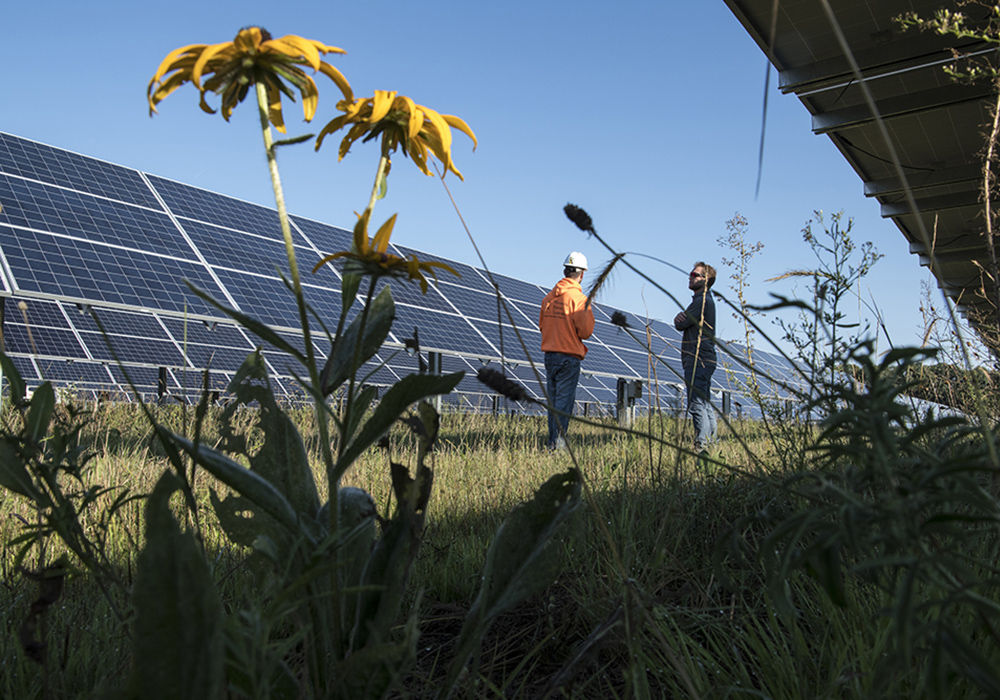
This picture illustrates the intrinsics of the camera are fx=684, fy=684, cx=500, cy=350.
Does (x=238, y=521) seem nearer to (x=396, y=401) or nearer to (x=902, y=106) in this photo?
(x=396, y=401)

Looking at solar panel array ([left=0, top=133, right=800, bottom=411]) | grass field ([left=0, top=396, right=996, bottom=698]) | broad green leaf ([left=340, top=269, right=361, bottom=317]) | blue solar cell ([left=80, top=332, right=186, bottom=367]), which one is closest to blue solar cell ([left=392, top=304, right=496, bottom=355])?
solar panel array ([left=0, top=133, right=800, bottom=411])

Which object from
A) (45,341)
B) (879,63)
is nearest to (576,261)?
(879,63)

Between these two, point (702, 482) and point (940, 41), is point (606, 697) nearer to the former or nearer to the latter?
point (702, 482)

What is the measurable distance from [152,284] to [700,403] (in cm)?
906

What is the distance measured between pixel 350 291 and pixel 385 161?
0.75 ft

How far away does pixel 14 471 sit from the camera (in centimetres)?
128

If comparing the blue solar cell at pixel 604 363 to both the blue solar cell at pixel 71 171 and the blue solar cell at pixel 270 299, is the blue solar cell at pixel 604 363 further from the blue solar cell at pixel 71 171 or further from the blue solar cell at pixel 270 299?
the blue solar cell at pixel 71 171

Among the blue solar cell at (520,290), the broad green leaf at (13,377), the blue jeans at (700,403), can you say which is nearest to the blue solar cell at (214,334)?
the blue solar cell at (520,290)

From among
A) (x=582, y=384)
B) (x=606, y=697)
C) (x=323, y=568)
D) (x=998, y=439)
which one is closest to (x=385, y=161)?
(x=323, y=568)

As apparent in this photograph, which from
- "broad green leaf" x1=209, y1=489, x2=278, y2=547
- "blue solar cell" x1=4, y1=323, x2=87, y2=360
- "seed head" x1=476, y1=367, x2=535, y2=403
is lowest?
"blue solar cell" x1=4, y1=323, x2=87, y2=360

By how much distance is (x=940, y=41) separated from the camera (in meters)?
5.46

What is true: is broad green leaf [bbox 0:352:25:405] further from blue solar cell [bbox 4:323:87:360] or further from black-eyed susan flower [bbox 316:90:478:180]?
blue solar cell [bbox 4:323:87:360]

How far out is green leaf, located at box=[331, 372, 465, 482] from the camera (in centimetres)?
104

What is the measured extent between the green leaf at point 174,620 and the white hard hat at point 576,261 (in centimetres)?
740
